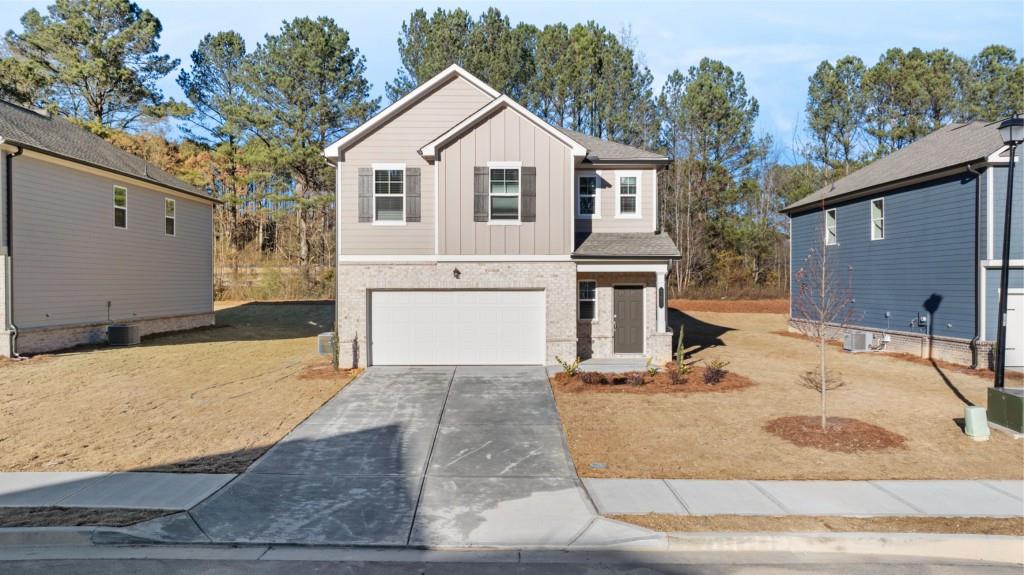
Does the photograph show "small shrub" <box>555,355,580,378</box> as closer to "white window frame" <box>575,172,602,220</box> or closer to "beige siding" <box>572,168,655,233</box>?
"beige siding" <box>572,168,655,233</box>

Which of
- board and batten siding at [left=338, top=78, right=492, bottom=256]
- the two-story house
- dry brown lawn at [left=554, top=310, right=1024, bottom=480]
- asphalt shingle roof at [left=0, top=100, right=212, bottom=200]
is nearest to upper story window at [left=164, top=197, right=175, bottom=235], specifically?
asphalt shingle roof at [left=0, top=100, right=212, bottom=200]

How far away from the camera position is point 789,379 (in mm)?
14703

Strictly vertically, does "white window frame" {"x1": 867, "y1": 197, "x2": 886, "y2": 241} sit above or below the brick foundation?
above

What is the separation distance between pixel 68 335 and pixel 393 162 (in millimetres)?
12162

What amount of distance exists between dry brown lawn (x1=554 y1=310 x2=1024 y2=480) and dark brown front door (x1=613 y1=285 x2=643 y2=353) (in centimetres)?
274

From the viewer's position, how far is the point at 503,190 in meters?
15.6

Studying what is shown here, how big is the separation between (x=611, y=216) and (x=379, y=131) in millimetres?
Answer: 7048

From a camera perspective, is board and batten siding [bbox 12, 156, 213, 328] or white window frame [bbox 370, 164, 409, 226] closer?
white window frame [bbox 370, 164, 409, 226]

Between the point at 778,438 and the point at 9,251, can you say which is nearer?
the point at 778,438

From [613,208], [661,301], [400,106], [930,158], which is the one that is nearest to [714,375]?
[661,301]

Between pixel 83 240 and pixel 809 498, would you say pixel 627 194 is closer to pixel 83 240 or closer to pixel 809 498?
pixel 809 498

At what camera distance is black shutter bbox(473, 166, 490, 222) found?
50.8 ft

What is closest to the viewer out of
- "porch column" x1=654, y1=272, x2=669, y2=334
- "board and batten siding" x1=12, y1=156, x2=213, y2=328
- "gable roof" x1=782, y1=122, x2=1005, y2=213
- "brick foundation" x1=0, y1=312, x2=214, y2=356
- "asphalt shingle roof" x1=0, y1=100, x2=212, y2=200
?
"porch column" x1=654, y1=272, x2=669, y2=334

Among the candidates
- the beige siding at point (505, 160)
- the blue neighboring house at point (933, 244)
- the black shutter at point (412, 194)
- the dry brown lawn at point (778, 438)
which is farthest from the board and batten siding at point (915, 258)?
the black shutter at point (412, 194)
